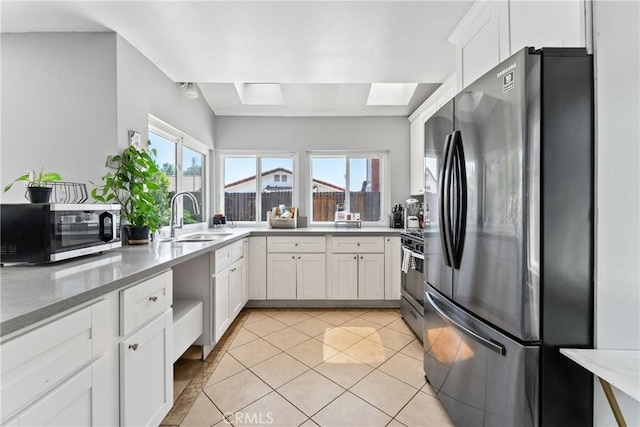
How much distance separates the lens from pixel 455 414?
1.46m

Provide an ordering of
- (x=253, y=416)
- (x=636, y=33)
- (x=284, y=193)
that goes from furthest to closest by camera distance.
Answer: (x=284, y=193)
(x=253, y=416)
(x=636, y=33)

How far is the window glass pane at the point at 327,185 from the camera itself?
13.1 ft

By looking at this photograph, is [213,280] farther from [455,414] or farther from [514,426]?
[514,426]

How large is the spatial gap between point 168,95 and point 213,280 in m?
1.78

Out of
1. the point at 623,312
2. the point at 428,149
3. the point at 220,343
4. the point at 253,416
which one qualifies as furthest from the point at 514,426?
the point at 220,343

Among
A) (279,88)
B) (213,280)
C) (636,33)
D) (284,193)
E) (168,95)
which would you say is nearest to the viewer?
(636,33)

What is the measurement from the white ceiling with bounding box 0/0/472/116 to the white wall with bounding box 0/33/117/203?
A: 125 millimetres

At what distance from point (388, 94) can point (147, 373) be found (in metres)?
3.66

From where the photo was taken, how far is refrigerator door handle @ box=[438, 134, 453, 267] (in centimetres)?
148

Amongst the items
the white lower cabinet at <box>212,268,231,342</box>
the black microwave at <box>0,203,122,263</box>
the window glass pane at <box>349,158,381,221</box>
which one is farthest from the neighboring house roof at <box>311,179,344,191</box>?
the black microwave at <box>0,203,122,263</box>

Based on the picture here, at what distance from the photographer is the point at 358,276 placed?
3275mm

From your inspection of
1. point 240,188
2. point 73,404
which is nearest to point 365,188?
point 240,188

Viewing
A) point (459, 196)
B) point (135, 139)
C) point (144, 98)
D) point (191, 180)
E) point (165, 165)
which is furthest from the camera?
point (191, 180)

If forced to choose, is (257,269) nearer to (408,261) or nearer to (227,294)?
(227,294)
